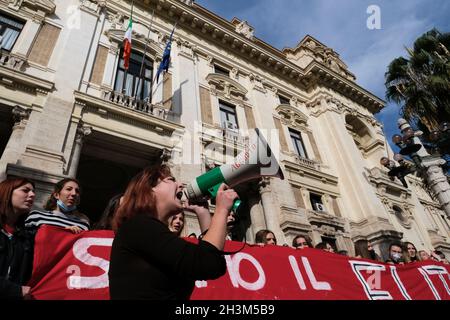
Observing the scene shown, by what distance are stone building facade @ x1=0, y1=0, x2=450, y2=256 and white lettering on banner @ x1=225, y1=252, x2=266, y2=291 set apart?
4.46 metres

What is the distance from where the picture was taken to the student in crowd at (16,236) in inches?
102

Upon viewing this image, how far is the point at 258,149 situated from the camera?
302 cm

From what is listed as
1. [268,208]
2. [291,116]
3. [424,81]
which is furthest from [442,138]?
[291,116]

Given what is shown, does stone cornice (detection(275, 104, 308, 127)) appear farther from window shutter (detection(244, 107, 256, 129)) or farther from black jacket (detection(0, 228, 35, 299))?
black jacket (detection(0, 228, 35, 299))

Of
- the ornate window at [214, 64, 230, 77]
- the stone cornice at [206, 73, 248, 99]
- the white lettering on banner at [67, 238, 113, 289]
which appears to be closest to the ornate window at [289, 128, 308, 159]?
the stone cornice at [206, 73, 248, 99]

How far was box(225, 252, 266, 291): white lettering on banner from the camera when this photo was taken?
3893 millimetres

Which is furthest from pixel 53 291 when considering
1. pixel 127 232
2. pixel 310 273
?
pixel 310 273

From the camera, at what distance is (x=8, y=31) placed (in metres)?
9.36

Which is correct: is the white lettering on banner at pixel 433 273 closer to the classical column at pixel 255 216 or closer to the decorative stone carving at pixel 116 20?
the classical column at pixel 255 216

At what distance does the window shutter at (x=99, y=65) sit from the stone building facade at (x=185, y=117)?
51mm

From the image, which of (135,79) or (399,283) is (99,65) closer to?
(135,79)

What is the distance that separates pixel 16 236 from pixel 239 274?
274 centimetres

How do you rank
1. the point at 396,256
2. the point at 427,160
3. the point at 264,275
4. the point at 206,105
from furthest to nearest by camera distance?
the point at 206,105 < the point at 427,160 < the point at 396,256 < the point at 264,275

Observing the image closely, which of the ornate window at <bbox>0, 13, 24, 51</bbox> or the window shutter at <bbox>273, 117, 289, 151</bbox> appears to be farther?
the window shutter at <bbox>273, 117, 289, 151</bbox>
